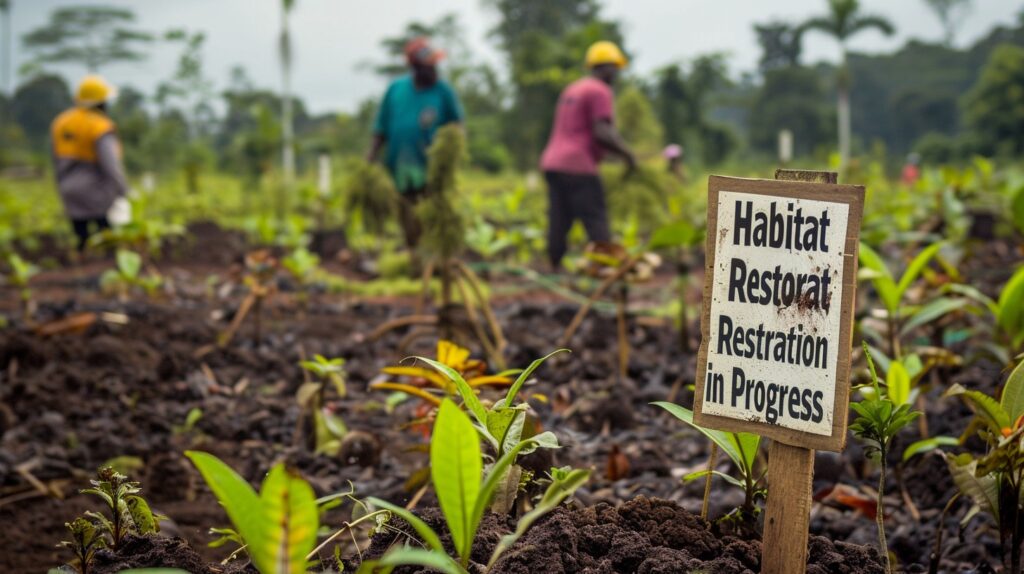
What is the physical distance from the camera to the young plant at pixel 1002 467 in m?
1.54

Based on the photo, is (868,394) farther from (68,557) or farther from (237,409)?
(237,409)

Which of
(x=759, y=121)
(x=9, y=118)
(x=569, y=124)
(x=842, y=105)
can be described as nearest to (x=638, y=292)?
(x=569, y=124)

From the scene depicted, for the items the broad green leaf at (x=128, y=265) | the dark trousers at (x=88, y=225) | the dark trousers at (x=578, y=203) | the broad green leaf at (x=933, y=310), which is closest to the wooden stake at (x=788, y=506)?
the broad green leaf at (x=933, y=310)

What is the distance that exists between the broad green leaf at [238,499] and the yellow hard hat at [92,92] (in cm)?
634

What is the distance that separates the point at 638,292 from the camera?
263 inches

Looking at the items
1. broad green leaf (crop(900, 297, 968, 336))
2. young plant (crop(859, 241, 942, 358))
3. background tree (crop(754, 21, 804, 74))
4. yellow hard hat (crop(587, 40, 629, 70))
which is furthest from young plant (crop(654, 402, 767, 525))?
background tree (crop(754, 21, 804, 74))

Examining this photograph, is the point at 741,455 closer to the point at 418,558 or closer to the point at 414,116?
the point at 418,558

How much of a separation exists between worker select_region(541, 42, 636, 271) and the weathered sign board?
4.84 metres

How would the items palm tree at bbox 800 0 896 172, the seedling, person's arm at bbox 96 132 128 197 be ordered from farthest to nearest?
palm tree at bbox 800 0 896 172 → person's arm at bbox 96 132 128 197 → the seedling

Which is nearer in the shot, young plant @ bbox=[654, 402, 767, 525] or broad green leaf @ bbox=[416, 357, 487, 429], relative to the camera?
broad green leaf @ bbox=[416, 357, 487, 429]

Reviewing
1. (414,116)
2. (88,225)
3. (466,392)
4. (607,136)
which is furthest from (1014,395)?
(88,225)

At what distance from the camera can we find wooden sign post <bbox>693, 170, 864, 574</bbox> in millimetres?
1385

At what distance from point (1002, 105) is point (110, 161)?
79.6 feet

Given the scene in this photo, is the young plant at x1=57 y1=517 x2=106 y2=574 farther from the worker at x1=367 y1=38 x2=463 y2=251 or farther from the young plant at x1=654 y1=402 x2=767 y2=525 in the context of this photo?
the worker at x1=367 y1=38 x2=463 y2=251
